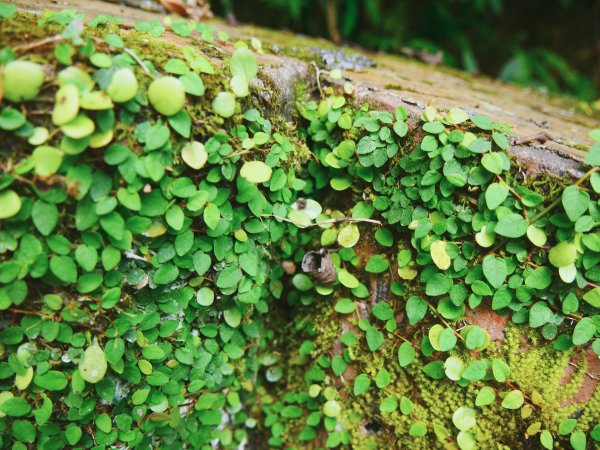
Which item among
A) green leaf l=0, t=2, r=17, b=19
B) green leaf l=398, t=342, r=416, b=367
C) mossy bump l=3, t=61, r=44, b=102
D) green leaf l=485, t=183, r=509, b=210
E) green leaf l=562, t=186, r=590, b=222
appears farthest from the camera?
green leaf l=398, t=342, r=416, b=367

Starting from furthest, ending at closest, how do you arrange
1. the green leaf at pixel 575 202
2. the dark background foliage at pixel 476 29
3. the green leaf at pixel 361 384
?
the dark background foliage at pixel 476 29 < the green leaf at pixel 361 384 < the green leaf at pixel 575 202

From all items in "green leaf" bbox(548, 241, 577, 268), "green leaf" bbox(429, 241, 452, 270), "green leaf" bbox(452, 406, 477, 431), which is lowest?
"green leaf" bbox(452, 406, 477, 431)

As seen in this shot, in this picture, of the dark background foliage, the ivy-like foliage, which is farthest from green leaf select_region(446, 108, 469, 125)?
the dark background foliage

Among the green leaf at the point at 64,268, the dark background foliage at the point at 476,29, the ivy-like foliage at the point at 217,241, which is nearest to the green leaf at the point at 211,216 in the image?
the ivy-like foliage at the point at 217,241

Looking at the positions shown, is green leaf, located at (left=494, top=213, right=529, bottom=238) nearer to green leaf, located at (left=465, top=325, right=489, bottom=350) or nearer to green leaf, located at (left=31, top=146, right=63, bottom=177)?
green leaf, located at (left=465, top=325, right=489, bottom=350)

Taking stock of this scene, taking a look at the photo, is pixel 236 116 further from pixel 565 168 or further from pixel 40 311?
pixel 565 168

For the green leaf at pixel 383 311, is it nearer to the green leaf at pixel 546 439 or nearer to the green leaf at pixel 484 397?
the green leaf at pixel 484 397

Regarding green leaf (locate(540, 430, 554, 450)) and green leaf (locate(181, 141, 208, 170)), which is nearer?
green leaf (locate(181, 141, 208, 170))
